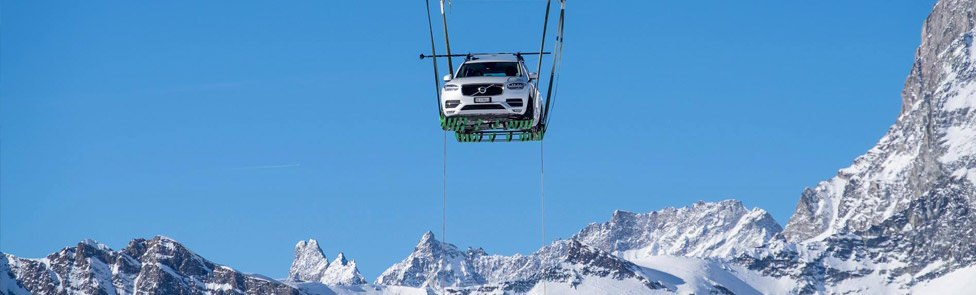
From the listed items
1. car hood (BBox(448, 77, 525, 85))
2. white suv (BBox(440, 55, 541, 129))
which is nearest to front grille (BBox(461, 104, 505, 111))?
white suv (BBox(440, 55, 541, 129))

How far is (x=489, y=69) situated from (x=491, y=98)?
10.7 feet

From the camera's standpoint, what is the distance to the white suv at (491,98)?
7194cm

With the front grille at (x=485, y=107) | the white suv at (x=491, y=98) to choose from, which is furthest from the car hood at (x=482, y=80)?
the front grille at (x=485, y=107)

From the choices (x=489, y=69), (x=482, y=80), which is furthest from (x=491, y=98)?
(x=489, y=69)

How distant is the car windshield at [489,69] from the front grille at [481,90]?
202 centimetres

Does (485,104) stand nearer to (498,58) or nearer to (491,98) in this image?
(491,98)

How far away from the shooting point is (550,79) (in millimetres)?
68750

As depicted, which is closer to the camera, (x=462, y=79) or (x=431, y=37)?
(x=431, y=37)

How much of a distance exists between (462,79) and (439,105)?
62.7 inches

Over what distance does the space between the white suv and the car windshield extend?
0.59ft

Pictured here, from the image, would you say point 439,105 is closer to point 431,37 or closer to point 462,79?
point 462,79

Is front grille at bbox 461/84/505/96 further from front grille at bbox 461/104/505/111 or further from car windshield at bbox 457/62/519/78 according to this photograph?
car windshield at bbox 457/62/519/78

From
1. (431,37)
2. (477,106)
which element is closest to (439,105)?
(477,106)

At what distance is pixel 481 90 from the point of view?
236ft
